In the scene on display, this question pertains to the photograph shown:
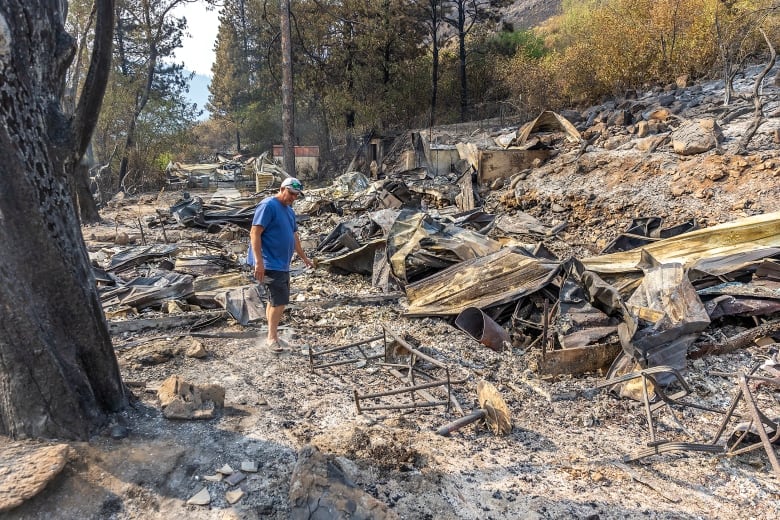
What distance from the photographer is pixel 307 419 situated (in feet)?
10.4

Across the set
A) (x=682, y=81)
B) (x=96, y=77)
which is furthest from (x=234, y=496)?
(x=682, y=81)

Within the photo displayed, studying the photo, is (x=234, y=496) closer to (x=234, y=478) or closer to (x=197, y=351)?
(x=234, y=478)

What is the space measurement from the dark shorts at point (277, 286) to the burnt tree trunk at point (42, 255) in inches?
68.6

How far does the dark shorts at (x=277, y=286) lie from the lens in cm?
432

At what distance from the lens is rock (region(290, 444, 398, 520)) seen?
83.9 inches

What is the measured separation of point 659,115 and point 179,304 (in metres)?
10.5

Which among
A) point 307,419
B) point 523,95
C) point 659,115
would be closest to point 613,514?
point 307,419

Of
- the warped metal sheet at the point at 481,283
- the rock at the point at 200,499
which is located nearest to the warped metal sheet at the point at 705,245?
the warped metal sheet at the point at 481,283

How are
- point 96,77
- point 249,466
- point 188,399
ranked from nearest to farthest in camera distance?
1. point 249,466
2. point 96,77
3. point 188,399

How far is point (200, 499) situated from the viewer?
2289 mm

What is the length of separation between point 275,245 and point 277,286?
0.38 meters

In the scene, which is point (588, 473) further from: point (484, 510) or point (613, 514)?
point (484, 510)

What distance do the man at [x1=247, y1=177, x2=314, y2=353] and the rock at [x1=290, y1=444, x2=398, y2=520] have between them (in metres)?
2.13

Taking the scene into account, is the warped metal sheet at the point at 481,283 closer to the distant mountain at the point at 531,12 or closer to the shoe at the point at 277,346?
the shoe at the point at 277,346
